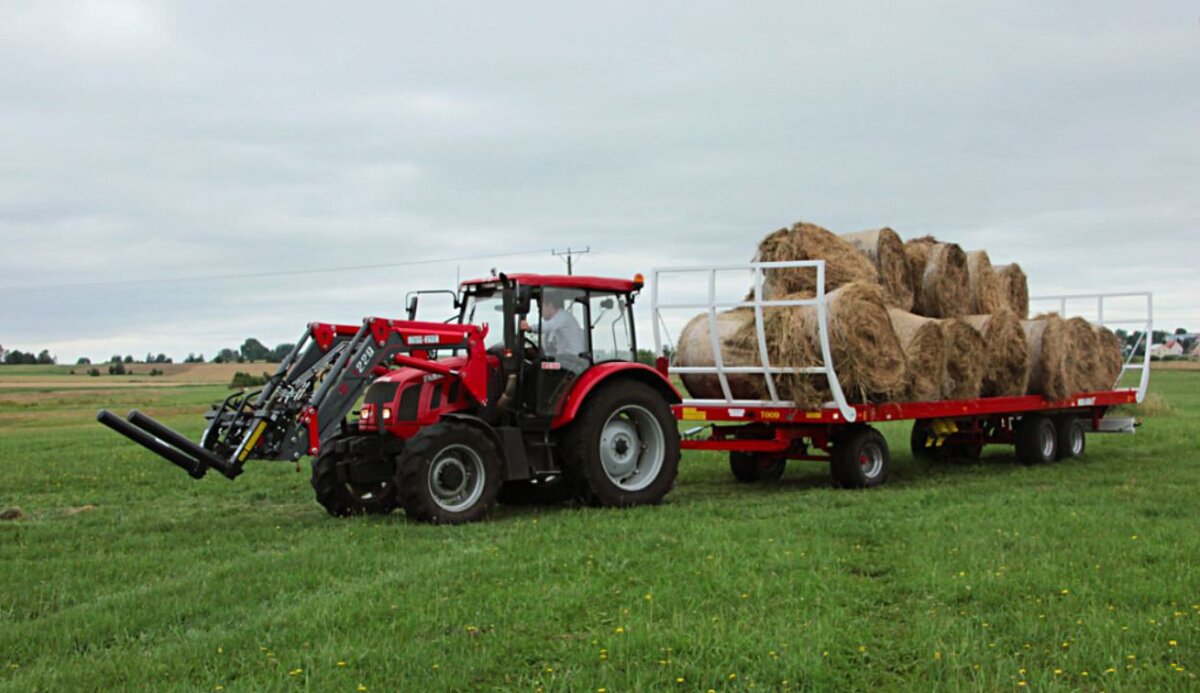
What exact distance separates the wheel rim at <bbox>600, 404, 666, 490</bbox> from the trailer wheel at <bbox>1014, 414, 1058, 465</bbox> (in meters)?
6.37

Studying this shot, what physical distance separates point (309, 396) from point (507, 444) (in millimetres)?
1724

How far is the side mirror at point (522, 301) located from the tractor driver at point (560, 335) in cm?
29

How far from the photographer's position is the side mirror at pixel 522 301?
9922mm

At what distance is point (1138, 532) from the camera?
8.34 metres

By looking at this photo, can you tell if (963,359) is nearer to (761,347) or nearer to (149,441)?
(761,347)

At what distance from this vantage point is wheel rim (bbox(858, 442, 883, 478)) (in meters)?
12.3

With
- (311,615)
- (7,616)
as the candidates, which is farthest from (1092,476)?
(7,616)

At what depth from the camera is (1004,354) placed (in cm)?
1329

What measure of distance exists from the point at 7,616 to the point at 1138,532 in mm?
7515

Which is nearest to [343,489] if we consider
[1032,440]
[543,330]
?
[543,330]

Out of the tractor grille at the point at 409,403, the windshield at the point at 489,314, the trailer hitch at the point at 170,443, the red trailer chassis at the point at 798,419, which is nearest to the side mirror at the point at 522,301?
the windshield at the point at 489,314

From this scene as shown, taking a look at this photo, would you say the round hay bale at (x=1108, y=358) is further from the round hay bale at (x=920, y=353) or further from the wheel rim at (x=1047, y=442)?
the round hay bale at (x=920, y=353)

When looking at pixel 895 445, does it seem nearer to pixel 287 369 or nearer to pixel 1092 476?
pixel 1092 476

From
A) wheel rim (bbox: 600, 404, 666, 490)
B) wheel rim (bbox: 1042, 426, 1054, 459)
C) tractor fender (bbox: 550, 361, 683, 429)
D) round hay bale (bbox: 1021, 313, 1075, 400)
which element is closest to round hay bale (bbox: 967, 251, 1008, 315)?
round hay bale (bbox: 1021, 313, 1075, 400)
